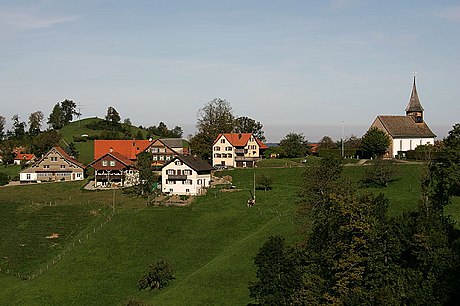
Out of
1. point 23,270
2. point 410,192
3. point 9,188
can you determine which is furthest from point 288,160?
point 23,270

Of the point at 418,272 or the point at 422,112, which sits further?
the point at 422,112

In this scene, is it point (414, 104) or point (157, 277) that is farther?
point (414, 104)

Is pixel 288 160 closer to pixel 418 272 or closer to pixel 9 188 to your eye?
pixel 9 188

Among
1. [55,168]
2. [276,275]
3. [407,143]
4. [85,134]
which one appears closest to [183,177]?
[55,168]

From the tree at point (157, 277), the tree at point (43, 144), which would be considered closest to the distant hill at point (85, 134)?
the tree at point (43, 144)

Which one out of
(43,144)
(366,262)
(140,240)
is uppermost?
(43,144)

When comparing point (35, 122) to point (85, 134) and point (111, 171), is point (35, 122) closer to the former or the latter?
point (85, 134)

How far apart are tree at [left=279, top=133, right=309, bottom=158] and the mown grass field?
1036 inches

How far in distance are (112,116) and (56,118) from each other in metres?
24.5

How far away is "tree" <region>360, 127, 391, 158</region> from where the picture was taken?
3809 inches

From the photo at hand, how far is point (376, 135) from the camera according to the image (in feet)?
318

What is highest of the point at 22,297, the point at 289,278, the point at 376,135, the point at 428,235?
the point at 376,135

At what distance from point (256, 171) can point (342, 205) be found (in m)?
56.6

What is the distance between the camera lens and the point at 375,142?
96.7m
